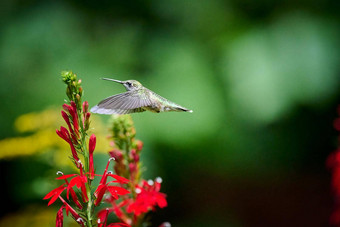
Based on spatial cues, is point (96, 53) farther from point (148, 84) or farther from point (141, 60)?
point (148, 84)

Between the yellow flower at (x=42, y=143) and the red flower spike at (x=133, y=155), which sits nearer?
the red flower spike at (x=133, y=155)

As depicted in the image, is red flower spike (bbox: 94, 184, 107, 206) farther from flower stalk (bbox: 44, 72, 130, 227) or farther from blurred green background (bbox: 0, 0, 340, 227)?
blurred green background (bbox: 0, 0, 340, 227)

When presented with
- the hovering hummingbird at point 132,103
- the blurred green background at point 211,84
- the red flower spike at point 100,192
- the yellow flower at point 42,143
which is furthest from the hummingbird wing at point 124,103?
the blurred green background at point 211,84

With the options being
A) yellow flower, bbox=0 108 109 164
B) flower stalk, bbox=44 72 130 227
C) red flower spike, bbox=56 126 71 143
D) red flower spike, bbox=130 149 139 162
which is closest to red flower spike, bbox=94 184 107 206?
flower stalk, bbox=44 72 130 227

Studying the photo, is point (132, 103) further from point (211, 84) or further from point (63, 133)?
point (211, 84)

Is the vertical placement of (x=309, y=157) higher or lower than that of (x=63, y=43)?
lower

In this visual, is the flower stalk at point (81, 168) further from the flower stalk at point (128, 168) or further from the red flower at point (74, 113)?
the flower stalk at point (128, 168)

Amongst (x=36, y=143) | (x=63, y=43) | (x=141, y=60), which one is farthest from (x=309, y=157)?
(x=36, y=143)
